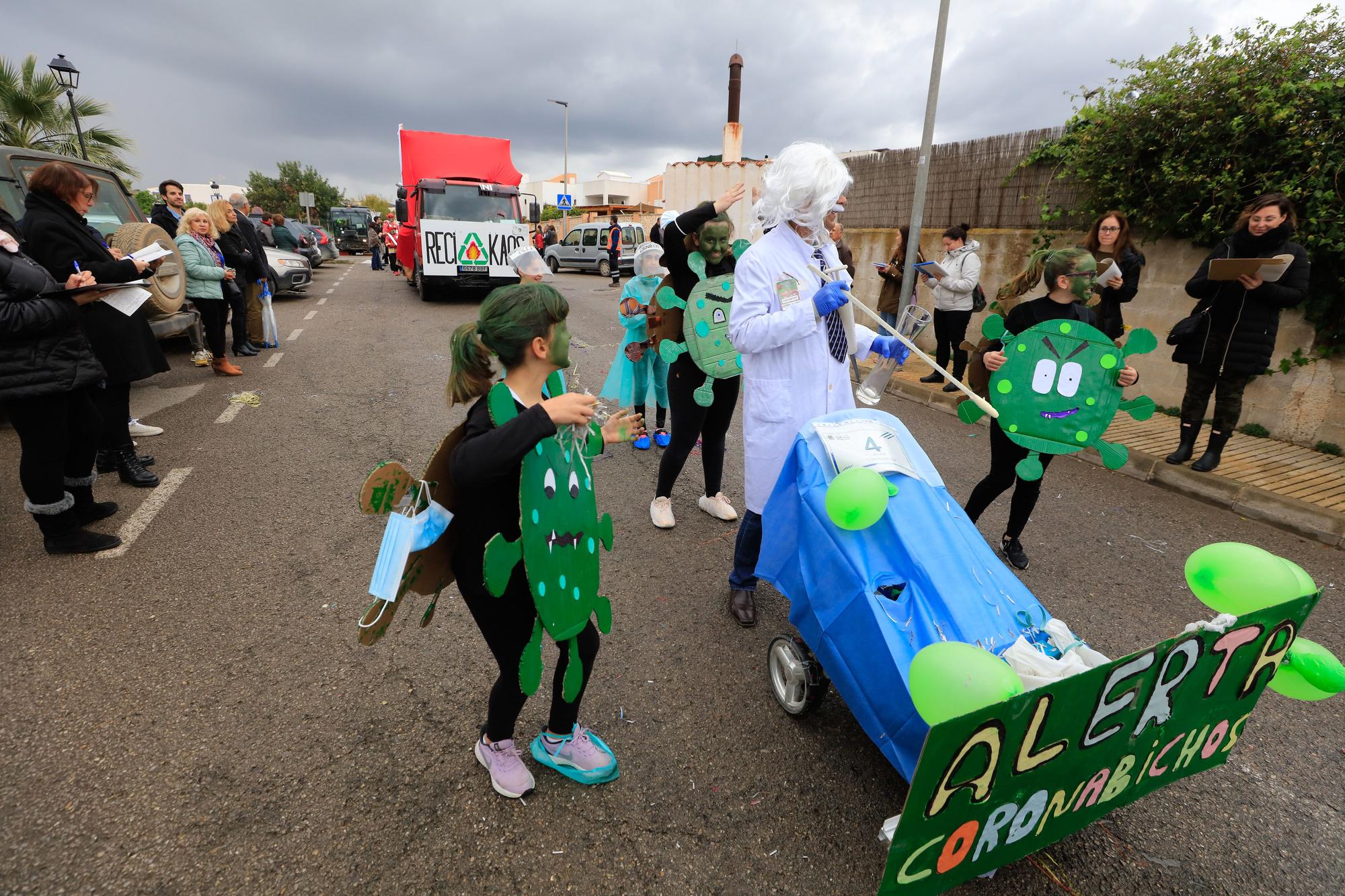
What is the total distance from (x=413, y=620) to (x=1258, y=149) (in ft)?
24.9

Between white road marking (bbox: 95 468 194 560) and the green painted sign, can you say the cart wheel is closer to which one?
the green painted sign

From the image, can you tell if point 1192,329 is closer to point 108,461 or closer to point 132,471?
point 132,471

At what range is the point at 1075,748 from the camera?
1381mm

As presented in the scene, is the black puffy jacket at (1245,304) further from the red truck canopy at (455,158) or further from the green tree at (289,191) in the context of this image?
the green tree at (289,191)

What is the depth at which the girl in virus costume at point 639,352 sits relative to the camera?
15.0 ft

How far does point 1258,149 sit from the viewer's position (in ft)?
18.4

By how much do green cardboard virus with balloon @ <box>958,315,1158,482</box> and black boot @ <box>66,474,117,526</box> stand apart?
4.52m

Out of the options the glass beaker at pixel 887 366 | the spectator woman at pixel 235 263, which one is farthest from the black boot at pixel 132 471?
the glass beaker at pixel 887 366

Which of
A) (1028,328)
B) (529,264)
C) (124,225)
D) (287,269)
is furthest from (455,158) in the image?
(1028,328)

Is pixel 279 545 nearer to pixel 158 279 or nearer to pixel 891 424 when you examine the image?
pixel 158 279

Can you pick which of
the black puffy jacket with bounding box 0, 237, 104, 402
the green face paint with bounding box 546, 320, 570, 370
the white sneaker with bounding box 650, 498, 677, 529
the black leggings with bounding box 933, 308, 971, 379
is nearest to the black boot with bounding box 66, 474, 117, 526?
the black puffy jacket with bounding box 0, 237, 104, 402

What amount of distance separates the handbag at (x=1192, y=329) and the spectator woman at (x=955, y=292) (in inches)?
69.3

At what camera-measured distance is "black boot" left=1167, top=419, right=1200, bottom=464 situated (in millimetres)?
4984

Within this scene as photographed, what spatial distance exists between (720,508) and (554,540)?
Answer: 8.02 feet
